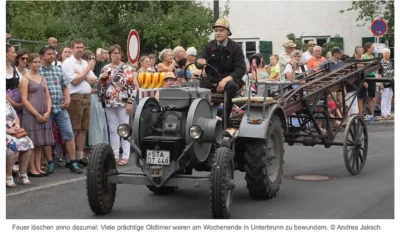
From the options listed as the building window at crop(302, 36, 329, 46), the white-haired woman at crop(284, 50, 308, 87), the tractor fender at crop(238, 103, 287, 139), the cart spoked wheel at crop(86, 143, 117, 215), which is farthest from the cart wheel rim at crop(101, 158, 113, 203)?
the building window at crop(302, 36, 329, 46)

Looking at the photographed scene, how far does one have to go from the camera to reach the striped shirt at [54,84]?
11.0m

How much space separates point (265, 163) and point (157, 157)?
1.51 meters

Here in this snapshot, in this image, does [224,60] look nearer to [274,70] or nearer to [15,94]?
[15,94]

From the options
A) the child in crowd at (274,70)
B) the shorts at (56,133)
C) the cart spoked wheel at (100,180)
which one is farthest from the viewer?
the child in crowd at (274,70)

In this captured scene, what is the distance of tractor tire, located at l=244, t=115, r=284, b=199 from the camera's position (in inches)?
335

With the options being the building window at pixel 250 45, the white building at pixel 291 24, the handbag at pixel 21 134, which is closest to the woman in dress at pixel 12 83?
the handbag at pixel 21 134

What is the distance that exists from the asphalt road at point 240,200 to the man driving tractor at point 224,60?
1.28 metres

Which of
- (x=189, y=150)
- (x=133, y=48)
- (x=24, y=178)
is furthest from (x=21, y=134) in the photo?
(x=133, y=48)

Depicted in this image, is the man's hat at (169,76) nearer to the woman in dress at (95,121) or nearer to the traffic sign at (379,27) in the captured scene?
the woman in dress at (95,121)

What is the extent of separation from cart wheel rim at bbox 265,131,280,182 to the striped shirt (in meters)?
3.78

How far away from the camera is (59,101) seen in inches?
438

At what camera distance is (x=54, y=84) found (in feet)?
36.3

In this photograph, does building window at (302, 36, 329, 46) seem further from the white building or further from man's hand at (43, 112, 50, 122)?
man's hand at (43, 112, 50, 122)
